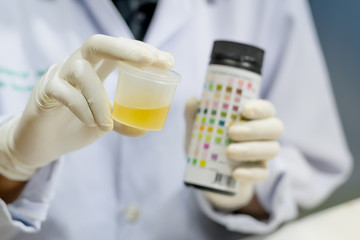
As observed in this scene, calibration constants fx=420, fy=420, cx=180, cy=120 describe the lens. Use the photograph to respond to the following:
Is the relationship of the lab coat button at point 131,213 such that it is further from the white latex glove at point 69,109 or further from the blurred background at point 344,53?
the blurred background at point 344,53

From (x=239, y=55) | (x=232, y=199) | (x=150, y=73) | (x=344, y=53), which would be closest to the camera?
(x=150, y=73)

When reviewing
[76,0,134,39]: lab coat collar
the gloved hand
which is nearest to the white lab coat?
[76,0,134,39]: lab coat collar

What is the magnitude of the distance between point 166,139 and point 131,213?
0.15 meters

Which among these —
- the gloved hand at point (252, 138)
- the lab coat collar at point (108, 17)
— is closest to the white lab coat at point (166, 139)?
the lab coat collar at point (108, 17)

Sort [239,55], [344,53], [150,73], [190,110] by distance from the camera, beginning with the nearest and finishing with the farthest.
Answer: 1. [150,73]
2. [239,55]
3. [190,110]
4. [344,53]

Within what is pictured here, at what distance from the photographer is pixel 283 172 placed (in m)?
0.81

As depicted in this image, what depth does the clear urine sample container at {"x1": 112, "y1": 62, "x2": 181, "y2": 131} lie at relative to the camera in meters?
0.47

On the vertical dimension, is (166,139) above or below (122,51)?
below

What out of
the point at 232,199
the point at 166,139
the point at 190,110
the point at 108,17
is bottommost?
the point at 232,199

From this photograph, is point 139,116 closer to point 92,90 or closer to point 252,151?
point 92,90

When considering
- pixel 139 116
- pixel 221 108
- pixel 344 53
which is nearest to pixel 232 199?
pixel 221 108

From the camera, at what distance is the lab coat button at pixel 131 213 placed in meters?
0.74

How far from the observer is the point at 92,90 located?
48 cm

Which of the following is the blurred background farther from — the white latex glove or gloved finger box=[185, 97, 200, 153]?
the white latex glove
